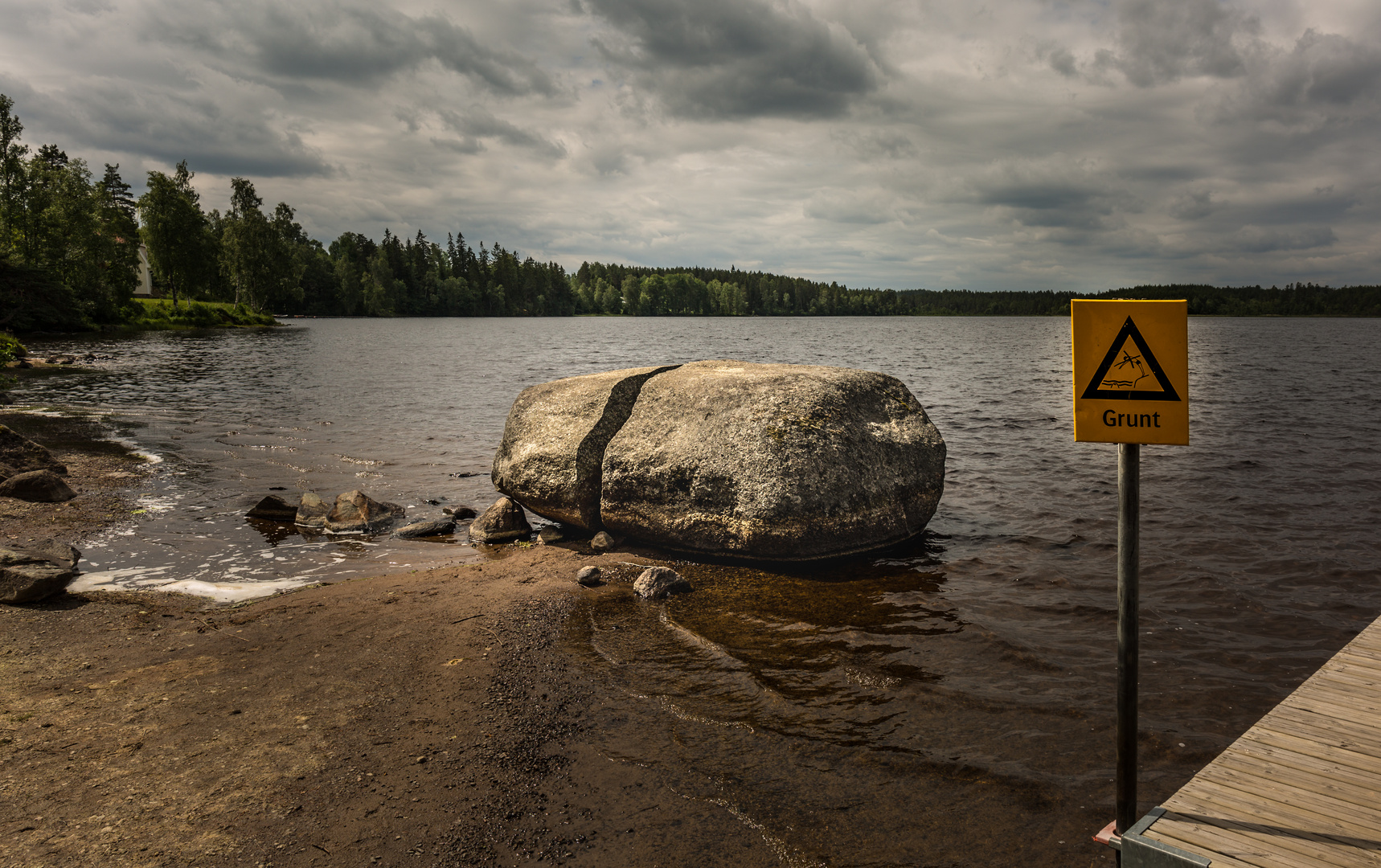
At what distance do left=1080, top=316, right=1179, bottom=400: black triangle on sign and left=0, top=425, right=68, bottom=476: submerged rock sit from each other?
55.7ft

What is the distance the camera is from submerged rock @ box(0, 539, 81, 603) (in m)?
7.90

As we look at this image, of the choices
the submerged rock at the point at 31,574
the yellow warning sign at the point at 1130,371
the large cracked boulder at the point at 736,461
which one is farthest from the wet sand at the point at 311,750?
the yellow warning sign at the point at 1130,371

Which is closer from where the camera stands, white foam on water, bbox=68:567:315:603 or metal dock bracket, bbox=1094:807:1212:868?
metal dock bracket, bbox=1094:807:1212:868

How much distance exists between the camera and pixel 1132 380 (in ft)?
12.5

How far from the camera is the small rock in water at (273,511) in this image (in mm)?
12180

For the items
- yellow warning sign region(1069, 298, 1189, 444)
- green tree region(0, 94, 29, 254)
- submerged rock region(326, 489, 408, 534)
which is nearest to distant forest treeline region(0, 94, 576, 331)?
green tree region(0, 94, 29, 254)

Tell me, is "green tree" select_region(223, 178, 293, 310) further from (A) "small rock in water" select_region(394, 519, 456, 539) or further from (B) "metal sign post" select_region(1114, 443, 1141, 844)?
(B) "metal sign post" select_region(1114, 443, 1141, 844)

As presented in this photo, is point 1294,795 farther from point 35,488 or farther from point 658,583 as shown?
point 35,488

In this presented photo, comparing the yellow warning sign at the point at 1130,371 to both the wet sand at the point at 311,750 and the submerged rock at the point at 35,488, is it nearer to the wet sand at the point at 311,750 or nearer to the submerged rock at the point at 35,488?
the wet sand at the point at 311,750

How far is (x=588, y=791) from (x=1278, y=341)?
114404 mm

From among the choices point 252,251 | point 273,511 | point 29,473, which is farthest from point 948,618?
point 252,251

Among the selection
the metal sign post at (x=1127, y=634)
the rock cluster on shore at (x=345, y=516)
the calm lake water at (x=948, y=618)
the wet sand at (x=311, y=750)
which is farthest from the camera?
the rock cluster on shore at (x=345, y=516)

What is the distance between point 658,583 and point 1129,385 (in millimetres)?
6225

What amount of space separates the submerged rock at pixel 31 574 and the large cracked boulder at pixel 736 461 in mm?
5670
